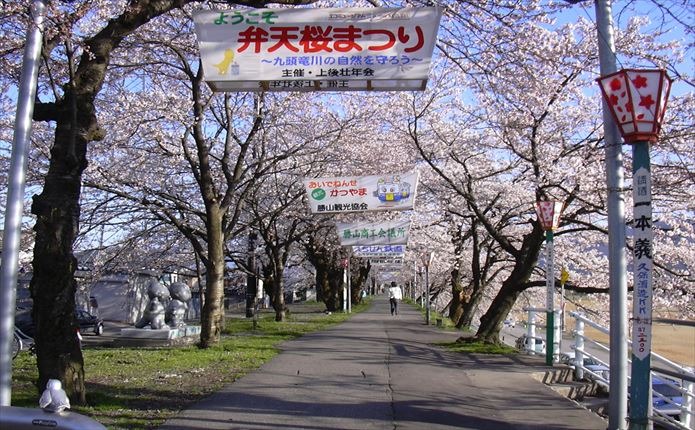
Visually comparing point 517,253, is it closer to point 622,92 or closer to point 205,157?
point 205,157

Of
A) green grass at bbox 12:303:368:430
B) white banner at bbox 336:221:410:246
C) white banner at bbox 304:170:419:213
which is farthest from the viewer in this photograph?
white banner at bbox 336:221:410:246

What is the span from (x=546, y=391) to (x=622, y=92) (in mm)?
5125

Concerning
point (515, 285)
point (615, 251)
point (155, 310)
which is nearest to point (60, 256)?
point (615, 251)

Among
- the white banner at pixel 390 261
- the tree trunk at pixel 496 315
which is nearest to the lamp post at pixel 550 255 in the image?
the tree trunk at pixel 496 315

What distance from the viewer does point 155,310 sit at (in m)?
17.5

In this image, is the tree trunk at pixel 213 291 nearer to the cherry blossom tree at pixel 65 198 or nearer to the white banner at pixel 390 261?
the cherry blossom tree at pixel 65 198

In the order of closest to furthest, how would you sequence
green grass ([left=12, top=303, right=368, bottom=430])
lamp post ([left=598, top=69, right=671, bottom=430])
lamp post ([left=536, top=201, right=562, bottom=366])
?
1. lamp post ([left=598, top=69, right=671, bottom=430])
2. green grass ([left=12, top=303, right=368, bottom=430])
3. lamp post ([left=536, top=201, right=562, bottom=366])

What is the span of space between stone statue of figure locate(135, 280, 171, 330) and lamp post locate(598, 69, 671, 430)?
1411 centimetres

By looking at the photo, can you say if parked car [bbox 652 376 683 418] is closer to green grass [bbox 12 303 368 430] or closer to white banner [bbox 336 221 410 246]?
green grass [bbox 12 303 368 430]

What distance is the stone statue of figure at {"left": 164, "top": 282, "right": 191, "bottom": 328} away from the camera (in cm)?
1834

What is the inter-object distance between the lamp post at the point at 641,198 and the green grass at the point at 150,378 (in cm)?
487

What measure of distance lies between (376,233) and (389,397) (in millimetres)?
15975

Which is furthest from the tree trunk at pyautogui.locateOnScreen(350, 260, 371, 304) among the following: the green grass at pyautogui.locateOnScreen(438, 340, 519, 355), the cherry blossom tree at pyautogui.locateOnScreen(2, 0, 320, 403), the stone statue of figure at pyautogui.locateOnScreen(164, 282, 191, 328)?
the cherry blossom tree at pyautogui.locateOnScreen(2, 0, 320, 403)

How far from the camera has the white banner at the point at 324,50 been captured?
6.70m
